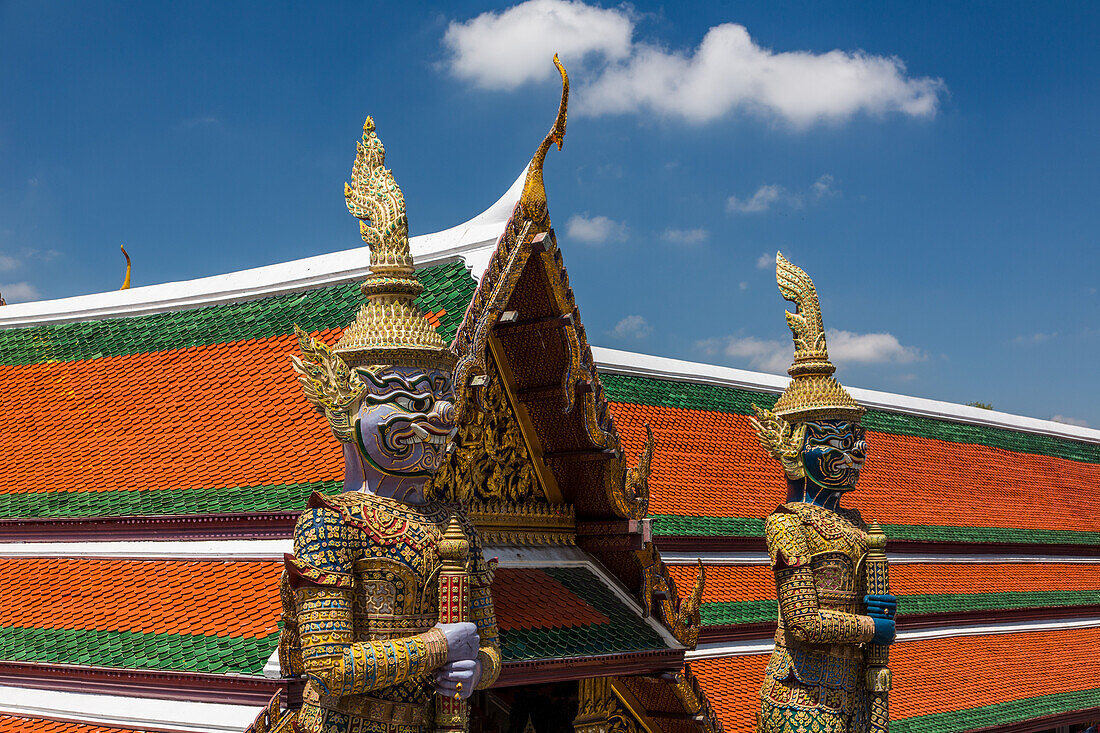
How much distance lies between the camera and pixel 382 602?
5129 mm

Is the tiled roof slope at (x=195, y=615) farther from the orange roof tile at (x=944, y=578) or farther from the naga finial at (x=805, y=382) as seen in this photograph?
the orange roof tile at (x=944, y=578)

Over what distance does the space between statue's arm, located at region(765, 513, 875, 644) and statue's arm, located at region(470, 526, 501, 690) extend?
268 cm

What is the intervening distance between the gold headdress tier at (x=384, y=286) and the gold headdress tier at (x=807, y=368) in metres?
3.35

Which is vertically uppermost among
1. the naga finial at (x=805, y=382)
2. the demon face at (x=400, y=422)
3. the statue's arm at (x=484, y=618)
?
the naga finial at (x=805, y=382)

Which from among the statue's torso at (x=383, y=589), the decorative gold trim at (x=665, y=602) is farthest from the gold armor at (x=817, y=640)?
the statue's torso at (x=383, y=589)

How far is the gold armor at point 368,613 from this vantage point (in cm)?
489

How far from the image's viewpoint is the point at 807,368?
8.19 metres

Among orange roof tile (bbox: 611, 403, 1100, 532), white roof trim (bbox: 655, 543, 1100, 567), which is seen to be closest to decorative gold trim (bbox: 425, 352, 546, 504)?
white roof trim (bbox: 655, 543, 1100, 567)

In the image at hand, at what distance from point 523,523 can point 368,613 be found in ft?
7.03

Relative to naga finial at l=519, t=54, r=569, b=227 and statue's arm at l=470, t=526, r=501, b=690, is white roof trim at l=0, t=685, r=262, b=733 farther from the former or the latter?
naga finial at l=519, t=54, r=569, b=227

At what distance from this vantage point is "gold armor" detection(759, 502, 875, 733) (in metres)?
7.54

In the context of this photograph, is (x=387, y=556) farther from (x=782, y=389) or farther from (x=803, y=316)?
(x=782, y=389)

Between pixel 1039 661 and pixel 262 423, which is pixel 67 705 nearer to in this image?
pixel 262 423

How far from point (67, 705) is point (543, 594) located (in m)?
2.56
